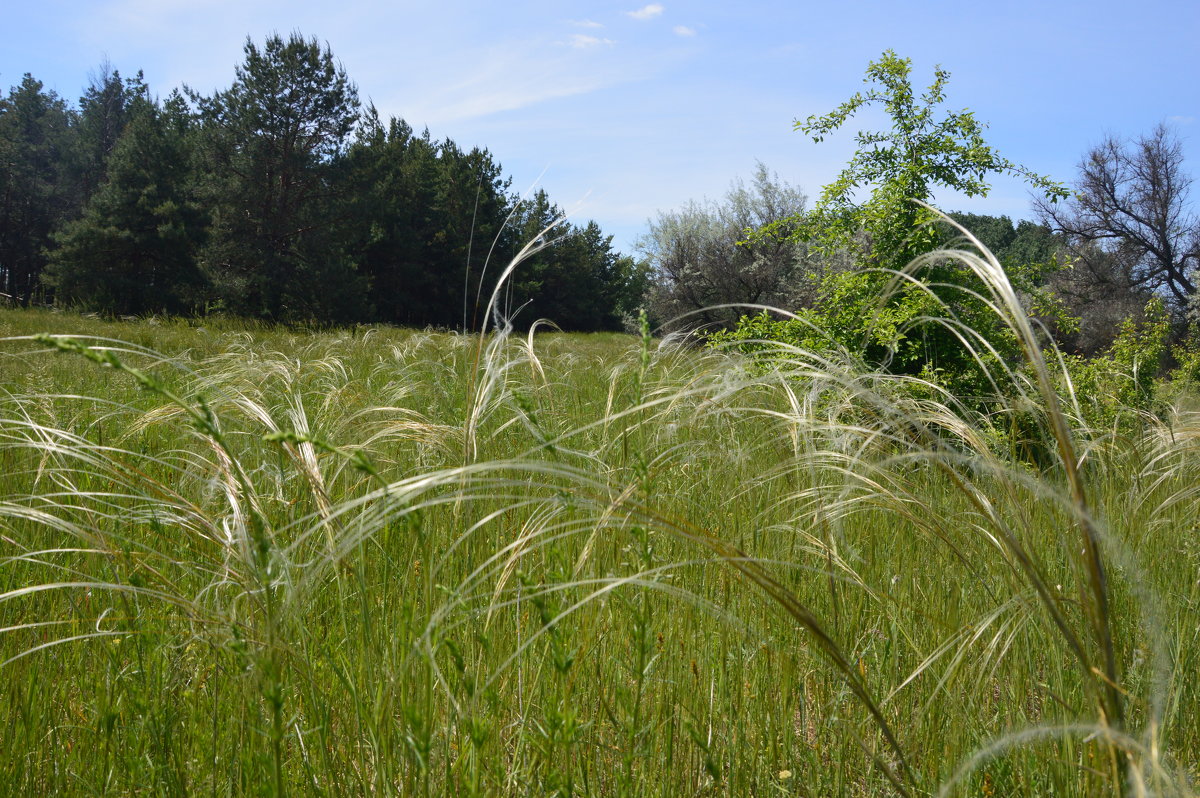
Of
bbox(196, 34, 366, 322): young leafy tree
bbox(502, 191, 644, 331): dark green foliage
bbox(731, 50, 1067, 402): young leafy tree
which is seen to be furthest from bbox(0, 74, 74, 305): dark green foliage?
bbox(731, 50, 1067, 402): young leafy tree

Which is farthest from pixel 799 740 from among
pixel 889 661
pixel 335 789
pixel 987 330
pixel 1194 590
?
pixel 987 330

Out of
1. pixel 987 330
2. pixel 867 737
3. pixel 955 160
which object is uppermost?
pixel 955 160

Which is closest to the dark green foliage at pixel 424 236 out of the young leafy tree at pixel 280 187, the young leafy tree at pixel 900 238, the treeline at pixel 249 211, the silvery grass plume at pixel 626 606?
the treeline at pixel 249 211

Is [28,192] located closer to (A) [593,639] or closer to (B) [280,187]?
(B) [280,187]

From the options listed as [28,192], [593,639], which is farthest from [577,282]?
[593,639]

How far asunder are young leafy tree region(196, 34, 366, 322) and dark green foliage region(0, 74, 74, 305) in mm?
15204

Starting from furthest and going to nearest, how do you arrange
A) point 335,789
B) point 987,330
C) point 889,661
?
→ point 987,330, point 889,661, point 335,789

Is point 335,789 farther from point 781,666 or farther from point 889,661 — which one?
point 889,661

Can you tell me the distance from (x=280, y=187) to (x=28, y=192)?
20.8 meters

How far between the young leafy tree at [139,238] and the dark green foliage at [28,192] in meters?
11.1

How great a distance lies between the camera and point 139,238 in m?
25.1

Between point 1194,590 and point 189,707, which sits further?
point 1194,590

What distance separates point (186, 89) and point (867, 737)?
3481 centimetres

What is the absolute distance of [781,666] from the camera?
153 centimetres
